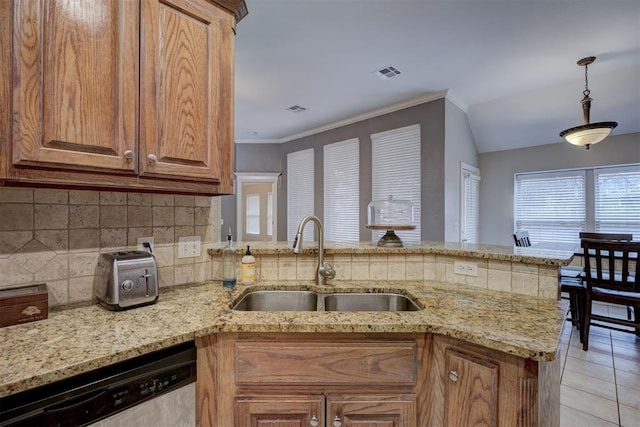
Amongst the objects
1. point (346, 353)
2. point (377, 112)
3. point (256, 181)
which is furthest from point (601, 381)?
point (256, 181)

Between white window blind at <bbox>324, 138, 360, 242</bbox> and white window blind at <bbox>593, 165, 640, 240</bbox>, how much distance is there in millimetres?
3478

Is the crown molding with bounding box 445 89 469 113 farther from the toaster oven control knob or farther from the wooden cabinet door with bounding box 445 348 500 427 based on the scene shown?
the toaster oven control knob

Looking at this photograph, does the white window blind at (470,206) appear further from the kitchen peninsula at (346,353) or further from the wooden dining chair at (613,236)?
the kitchen peninsula at (346,353)

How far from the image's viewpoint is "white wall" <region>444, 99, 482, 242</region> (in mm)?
3752

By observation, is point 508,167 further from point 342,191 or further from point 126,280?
point 126,280

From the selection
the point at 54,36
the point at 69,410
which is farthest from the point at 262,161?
the point at 69,410

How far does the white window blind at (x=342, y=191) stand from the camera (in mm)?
4719

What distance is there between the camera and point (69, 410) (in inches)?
30.8

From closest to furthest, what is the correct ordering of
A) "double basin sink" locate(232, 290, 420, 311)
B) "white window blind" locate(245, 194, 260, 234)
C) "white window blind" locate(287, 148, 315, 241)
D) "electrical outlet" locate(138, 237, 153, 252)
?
"electrical outlet" locate(138, 237, 153, 252) → "double basin sink" locate(232, 290, 420, 311) → "white window blind" locate(287, 148, 315, 241) → "white window blind" locate(245, 194, 260, 234)

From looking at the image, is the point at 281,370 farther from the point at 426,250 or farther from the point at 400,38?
the point at 400,38

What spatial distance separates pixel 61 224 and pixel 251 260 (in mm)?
837

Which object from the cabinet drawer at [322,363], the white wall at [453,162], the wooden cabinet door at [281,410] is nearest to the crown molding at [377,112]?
the white wall at [453,162]

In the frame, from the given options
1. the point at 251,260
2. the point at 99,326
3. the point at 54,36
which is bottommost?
the point at 99,326

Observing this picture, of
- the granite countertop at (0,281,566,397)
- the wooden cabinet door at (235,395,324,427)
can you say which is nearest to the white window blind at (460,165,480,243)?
the granite countertop at (0,281,566,397)
